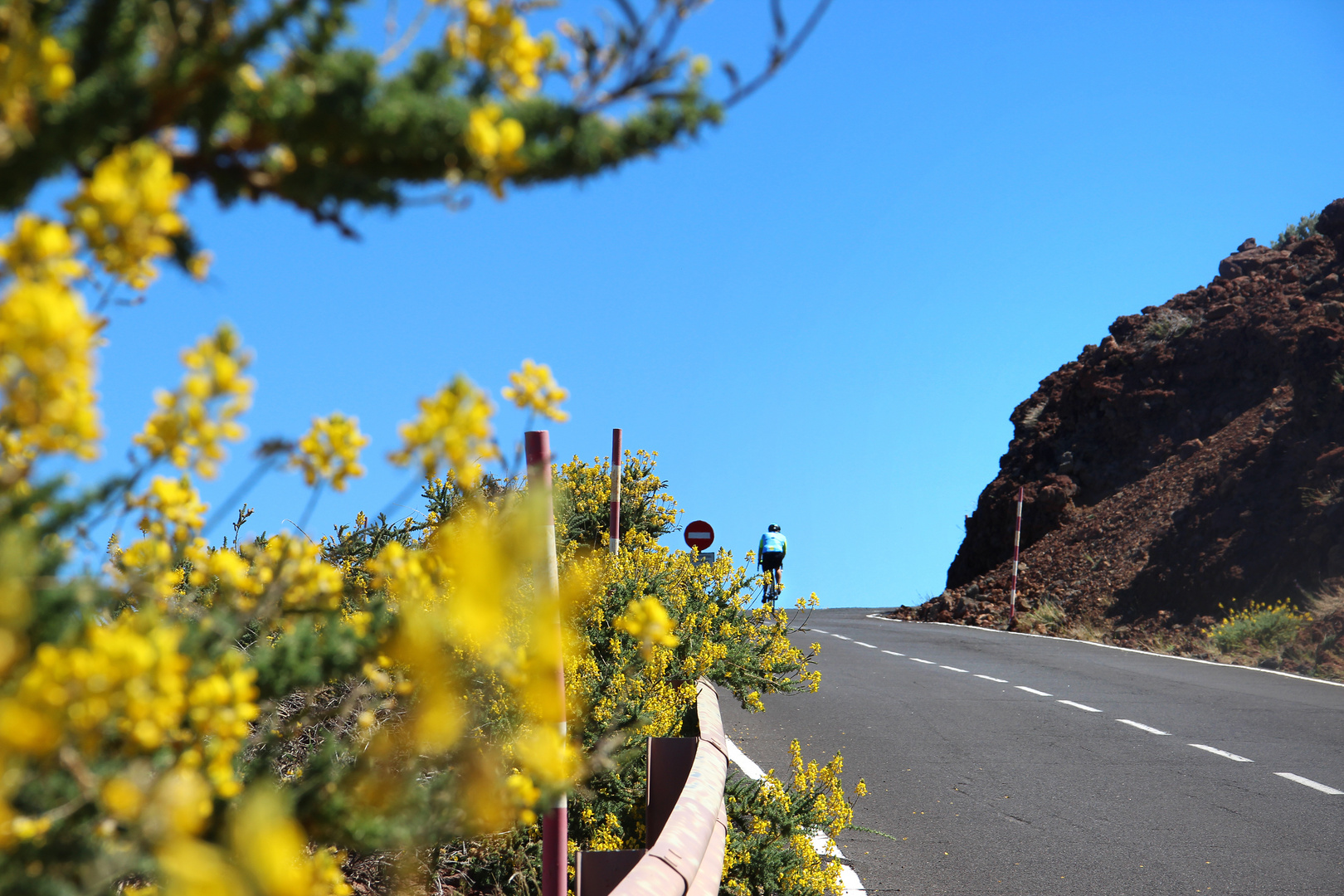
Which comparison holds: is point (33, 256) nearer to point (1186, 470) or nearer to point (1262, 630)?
point (1262, 630)

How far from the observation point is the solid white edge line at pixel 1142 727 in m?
8.38

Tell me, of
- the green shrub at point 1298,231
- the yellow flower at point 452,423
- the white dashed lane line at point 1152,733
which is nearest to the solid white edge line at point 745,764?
the white dashed lane line at point 1152,733

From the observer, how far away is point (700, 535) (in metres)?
16.4

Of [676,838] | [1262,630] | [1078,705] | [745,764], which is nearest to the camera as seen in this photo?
[676,838]

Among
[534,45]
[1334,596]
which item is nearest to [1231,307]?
[1334,596]

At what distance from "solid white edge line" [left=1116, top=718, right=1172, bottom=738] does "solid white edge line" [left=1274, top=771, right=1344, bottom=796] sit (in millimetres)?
1275

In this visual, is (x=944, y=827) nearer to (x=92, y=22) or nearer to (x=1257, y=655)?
(x=92, y=22)

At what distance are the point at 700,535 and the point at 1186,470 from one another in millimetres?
14854

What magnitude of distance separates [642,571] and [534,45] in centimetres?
613

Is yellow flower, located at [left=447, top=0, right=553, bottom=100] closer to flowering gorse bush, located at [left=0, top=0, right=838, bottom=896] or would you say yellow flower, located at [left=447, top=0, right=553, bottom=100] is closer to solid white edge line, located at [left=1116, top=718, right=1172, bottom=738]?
flowering gorse bush, located at [left=0, top=0, right=838, bottom=896]

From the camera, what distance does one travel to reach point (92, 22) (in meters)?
1.07

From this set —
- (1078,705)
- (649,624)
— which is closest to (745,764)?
(1078,705)

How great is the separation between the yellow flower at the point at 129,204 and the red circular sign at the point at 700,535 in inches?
604

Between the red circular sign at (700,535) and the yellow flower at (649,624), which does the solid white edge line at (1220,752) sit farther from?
the red circular sign at (700,535)
